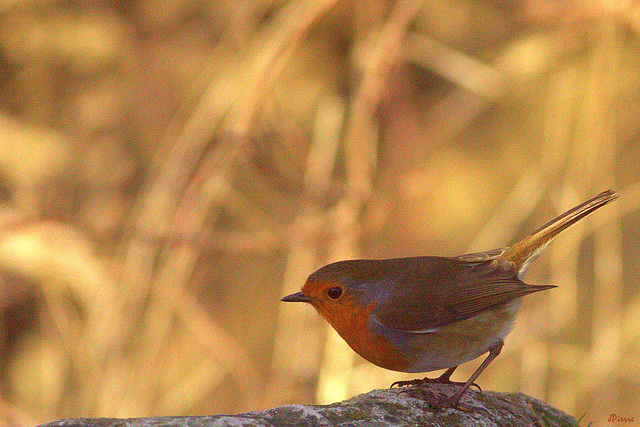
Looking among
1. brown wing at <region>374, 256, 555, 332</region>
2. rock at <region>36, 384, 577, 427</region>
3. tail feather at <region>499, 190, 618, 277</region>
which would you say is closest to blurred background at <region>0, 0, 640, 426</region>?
tail feather at <region>499, 190, 618, 277</region>

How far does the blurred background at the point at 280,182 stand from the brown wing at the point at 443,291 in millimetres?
1714

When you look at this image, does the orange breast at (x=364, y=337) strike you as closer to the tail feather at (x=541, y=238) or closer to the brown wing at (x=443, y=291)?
the brown wing at (x=443, y=291)

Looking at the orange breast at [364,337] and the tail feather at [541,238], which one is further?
the tail feather at [541,238]

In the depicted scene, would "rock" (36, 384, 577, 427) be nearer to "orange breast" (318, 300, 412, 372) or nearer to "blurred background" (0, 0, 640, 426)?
"orange breast" (318, 300, 412, 372)

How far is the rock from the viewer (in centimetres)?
177

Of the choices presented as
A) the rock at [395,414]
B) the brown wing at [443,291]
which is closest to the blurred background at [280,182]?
the brown wing at [443,291]

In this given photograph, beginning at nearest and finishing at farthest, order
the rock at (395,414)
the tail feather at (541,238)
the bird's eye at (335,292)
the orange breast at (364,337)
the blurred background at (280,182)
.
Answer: the rock at (395,414)
the orange breast at (364,337)
the bird's eye at (335,292)
the tail feather at (541,238)
the blurred background at (280,182)

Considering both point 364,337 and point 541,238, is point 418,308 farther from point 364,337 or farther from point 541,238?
point 541,238

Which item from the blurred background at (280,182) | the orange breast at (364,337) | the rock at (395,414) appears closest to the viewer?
the rock at (395,414)

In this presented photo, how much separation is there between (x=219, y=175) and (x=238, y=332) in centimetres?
147

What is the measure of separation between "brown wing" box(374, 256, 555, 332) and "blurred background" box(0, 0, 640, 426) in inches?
67.5

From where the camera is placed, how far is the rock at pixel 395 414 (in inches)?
69.6

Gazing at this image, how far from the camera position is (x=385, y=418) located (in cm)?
201

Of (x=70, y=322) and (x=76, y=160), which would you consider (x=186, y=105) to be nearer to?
(x=76, y=160)
